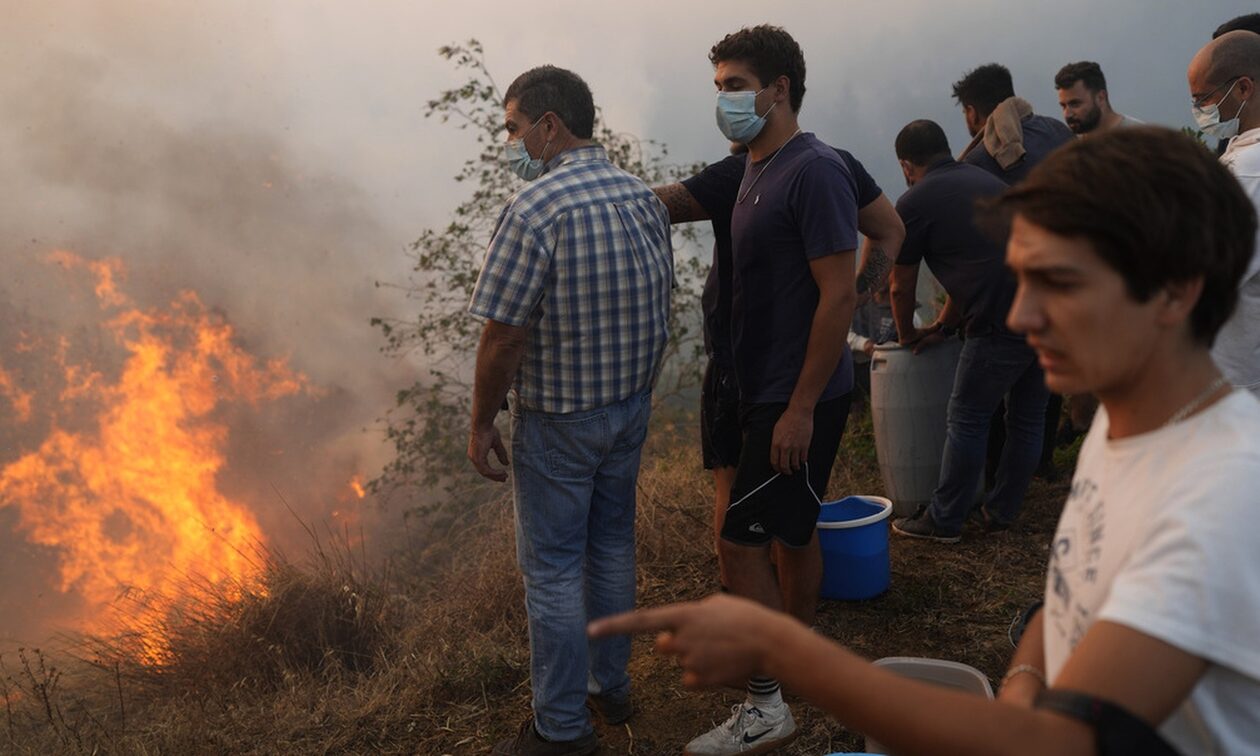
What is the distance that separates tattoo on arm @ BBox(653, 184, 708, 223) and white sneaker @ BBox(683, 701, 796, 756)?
1988 mm

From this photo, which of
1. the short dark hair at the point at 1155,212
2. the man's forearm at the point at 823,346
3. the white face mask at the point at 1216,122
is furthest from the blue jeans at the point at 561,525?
the white face mask at the point at 1216,122

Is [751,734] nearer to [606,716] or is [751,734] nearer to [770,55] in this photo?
[606,716]

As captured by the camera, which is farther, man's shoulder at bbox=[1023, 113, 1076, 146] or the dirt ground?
man's shoulder at bbox=[1023, 113, 1076, 146]

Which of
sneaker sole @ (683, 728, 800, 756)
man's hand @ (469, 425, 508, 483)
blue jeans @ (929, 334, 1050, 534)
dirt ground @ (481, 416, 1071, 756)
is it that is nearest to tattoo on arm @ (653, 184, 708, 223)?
man's hand @ (469, 425, 508, 483)

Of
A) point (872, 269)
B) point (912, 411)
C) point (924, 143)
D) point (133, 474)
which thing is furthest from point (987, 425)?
point (133, 474)

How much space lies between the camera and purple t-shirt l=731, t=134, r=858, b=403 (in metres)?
3.20

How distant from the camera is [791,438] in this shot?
10.7 ft

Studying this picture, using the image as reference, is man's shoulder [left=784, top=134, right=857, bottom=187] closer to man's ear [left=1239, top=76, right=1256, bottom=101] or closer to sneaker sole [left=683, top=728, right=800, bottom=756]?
man's ear [left=1239, top=76, right=1256, bottom=101]

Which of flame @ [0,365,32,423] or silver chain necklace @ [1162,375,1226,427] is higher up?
flame @ [0,365,32,423]

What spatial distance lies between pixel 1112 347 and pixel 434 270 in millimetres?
9029

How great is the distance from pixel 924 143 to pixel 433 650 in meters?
3.66

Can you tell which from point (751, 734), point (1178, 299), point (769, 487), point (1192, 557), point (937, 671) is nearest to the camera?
point (1192, 557)

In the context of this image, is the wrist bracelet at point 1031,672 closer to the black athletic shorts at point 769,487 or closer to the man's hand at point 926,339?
the black athletic shorts at point 769,487

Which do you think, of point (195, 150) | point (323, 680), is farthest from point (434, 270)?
point (195, 150)
